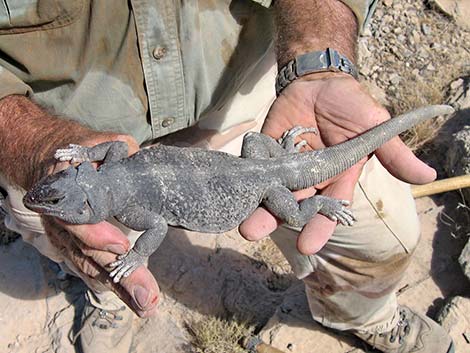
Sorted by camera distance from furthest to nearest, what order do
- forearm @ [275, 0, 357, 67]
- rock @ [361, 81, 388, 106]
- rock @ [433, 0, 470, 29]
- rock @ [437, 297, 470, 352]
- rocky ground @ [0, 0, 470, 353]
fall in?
rock @ [433, 0, 470, 29], rock @ [361, 81, 388, 106], rocky ground @ [0, 0, 470, 353], rock @ [437, 297, 470, 352], forearm @ [275, 0, 357, 67]

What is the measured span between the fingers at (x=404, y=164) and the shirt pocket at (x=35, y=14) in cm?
150

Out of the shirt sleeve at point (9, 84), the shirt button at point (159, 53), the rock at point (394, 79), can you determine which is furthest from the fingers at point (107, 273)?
the rock at point (394, 79)

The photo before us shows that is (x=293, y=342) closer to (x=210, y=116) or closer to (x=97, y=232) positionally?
(x=210, y=116)

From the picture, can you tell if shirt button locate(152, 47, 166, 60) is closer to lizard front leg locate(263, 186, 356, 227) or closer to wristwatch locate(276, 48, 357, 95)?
wristwatch locate(276, 48, 357, 95)

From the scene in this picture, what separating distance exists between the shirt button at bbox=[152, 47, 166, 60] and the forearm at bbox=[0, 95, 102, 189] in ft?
1.52

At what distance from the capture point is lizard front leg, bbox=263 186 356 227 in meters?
2.75

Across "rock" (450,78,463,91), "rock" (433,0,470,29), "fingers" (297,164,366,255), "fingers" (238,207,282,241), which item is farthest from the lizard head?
"rock" (433,0,470,29)

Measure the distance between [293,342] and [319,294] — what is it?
1.88ft

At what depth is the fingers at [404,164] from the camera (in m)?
2.60

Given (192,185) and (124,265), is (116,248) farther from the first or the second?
(192,185)

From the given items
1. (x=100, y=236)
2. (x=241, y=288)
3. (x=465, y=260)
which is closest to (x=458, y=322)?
(x=465, y=260)

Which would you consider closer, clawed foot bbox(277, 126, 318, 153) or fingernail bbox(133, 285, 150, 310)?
fingernail bbox(133, 285, 150, 310)

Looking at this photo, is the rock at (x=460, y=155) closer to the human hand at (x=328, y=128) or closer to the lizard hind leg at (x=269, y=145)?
the human hand at (x=328, y=128)

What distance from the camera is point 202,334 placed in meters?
4.00
